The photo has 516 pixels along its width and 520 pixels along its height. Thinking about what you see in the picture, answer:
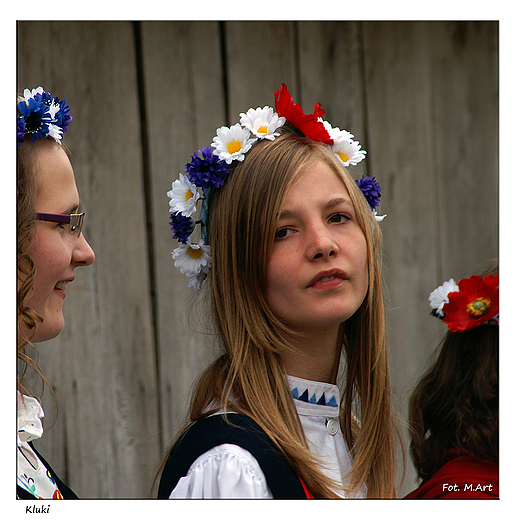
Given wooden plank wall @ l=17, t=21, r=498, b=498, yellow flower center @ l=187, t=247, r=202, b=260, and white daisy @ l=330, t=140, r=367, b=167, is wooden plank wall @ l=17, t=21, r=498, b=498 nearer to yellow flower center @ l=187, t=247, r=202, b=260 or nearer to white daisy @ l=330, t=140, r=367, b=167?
yellow flower center @ l=187, t=247, r=202, b=260

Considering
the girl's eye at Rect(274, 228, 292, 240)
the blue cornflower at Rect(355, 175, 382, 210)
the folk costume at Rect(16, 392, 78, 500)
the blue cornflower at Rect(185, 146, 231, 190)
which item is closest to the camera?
the folk costume at Rect(16, 392, 78, 500)

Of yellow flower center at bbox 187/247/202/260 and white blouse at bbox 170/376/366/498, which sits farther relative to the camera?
yellow flower center at bbox 187/247/202/260

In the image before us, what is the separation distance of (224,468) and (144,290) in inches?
48.2

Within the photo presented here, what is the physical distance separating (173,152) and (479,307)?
139cm

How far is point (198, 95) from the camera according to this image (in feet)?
7.91

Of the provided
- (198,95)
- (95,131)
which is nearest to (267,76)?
(198,95)

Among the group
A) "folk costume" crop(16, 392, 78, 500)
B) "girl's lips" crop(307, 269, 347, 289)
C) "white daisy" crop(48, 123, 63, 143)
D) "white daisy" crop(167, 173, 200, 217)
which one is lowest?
"folk costume" crop(16, 392, 78, 500)

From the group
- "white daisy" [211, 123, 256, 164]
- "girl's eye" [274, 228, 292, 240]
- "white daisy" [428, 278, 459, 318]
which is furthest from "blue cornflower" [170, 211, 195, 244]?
"white daisy" [428, 278, 459, 318]

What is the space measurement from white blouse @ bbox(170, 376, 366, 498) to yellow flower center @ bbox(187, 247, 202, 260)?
0.46m

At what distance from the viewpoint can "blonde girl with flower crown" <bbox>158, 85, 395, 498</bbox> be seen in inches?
52.4

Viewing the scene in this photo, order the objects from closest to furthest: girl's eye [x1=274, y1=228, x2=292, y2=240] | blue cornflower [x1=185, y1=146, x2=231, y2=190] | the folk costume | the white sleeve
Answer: the white sleeve
the folk costume
girl's eye [x1=274, y1=228, x2=292, y2=240]
blue cornflower [x1=185, y1=146, x2=231, y2=190]

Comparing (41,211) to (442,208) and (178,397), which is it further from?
(442,208)

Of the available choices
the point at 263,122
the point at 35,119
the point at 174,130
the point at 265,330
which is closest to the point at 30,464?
the point at 265,330

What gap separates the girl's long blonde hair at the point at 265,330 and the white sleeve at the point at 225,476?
95 millimetres
